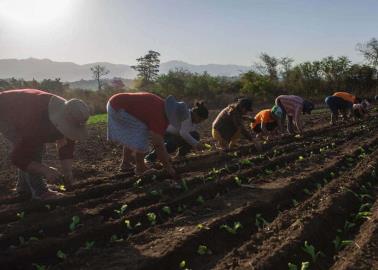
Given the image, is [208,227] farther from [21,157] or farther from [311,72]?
[311,72]

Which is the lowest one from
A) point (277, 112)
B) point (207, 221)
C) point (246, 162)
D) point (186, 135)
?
point (207, 221)

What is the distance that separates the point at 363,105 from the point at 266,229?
12.2 m

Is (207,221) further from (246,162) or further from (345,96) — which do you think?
(345,96)

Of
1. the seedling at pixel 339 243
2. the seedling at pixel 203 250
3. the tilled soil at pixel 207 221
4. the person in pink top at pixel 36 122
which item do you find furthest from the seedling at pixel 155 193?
the seedling at pixel 339 243

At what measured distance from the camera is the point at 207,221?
4.55 meters

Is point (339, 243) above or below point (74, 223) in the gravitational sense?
below

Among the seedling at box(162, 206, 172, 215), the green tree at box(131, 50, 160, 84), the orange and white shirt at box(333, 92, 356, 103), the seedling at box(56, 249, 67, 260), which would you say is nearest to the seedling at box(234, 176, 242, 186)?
the seedling at box(162, 206, 172, 215)

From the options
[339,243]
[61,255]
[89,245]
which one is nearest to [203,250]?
[89,245]

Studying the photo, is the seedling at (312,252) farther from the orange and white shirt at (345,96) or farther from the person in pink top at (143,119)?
the orange and white shirt at (345,96)

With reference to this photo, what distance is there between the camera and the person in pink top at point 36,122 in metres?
4.52

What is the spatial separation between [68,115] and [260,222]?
2.18 meters

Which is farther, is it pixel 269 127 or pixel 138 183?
pixel 269 127

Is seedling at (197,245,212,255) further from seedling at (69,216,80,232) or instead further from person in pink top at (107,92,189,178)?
person in pink top at (107,92,189,178)

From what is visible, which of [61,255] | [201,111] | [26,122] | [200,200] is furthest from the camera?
[201,111]
